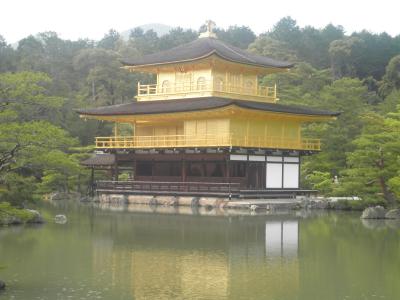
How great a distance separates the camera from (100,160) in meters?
47.3

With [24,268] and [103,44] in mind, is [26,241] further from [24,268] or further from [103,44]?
[103,44]

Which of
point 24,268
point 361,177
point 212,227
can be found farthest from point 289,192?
point 24,268

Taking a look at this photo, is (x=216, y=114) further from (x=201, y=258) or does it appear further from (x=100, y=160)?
(x=201, y=258)

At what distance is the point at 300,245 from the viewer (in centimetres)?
2273

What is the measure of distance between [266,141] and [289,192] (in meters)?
3.26

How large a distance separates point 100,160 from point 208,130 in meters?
8.17

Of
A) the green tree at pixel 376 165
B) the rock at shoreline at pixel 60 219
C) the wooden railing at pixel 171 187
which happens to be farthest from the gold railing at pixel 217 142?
the rock at shoreline at pixel 60 219

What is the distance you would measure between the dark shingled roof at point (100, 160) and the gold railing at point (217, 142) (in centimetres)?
114

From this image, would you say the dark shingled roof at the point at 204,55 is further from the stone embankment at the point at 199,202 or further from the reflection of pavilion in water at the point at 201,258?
the reflection of pavilion in water at the point at 201,258

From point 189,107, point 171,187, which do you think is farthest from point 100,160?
point 189,107

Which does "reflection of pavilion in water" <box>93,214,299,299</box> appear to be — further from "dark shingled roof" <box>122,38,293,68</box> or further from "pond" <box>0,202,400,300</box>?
"dark shingled roof" <box>122,38,293,68</box>

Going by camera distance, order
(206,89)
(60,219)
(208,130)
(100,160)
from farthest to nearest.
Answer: (100,160)
(206,89)
(208,130)
(60,219)

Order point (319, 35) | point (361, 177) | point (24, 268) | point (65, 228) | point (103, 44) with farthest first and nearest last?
point (103, 44) → point (319, 35) → point (361, 177) → point (65, 228) → point (24, 268)

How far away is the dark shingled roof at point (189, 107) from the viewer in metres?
41.5
